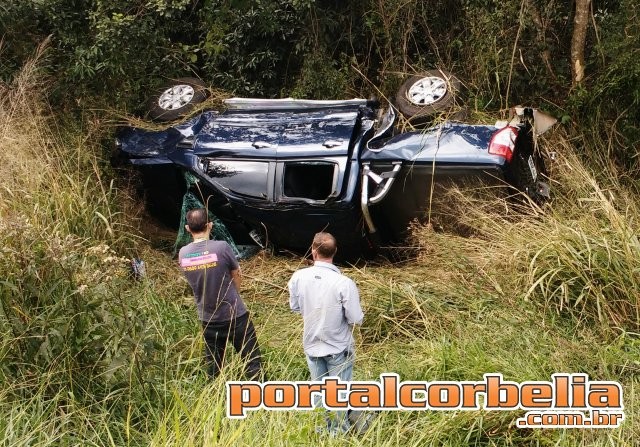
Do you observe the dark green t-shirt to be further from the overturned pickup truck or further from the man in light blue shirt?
the overturned pickup truck

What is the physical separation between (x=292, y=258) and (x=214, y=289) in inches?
89.6

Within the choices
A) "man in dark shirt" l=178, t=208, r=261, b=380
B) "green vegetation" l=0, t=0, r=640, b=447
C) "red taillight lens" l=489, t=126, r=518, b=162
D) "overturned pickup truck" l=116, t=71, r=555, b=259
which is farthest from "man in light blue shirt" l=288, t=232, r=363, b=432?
"red taillight lens" l=489, t=126, r=518, b=162

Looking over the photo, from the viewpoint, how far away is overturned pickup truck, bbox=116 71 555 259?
595 cm

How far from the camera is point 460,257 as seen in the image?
5.40 m

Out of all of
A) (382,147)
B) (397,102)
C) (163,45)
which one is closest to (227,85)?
(163,45)

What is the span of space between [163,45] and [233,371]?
5608 millimetres

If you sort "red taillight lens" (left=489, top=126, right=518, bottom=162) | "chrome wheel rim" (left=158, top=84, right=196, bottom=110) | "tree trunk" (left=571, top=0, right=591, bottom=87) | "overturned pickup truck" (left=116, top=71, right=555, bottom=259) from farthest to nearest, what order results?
"chrome wheel rim" (left=158, top=84, right=196, bottom=110) < "tree trunk" (left=571, top=0, right=591, bottom=87) < "overturned pickup truck" (left=116, top=71, right=555, bottom=259) < "red taillight lens" (left=489, top=126, right=518, bottom=162)

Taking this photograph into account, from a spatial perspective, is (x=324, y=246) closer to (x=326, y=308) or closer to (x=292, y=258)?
(x=326, y=308)

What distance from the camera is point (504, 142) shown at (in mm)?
5797

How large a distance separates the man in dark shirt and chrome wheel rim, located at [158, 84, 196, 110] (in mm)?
3744

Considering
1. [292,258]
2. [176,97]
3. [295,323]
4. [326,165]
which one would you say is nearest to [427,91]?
[326,165]

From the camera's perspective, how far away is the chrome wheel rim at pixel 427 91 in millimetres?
7379

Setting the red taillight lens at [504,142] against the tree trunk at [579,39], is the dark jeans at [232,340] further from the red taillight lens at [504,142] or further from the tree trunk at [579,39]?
the tree trunk at [579,39]

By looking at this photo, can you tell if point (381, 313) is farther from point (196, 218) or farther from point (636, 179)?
point (636, 179)
